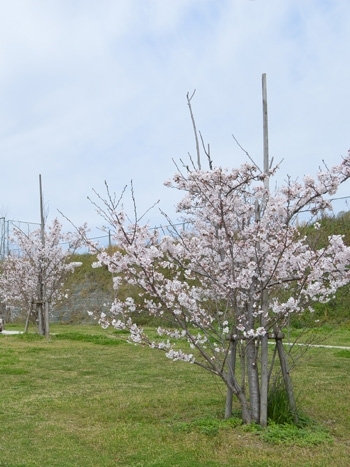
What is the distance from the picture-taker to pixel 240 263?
573 centimetres

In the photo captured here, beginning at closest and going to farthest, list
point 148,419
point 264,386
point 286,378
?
point 264,386, point 286,378, point 148,419

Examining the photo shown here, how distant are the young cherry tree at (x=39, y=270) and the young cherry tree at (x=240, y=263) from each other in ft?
36.2

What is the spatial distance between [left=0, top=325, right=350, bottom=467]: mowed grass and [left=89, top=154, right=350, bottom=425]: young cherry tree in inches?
21.7

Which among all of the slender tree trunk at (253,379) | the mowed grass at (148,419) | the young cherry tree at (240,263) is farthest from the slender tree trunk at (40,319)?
the slender tree trunk at (253,379)

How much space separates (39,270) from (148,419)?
11.7 meters

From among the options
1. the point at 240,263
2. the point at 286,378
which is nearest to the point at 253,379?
the point at 286,378

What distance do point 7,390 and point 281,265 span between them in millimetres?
4525

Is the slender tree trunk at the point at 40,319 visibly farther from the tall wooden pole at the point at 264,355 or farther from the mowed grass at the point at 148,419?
the tall wooden pole at the point at 264,355

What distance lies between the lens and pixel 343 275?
5.72 meters

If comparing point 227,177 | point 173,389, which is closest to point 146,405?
point 173,389

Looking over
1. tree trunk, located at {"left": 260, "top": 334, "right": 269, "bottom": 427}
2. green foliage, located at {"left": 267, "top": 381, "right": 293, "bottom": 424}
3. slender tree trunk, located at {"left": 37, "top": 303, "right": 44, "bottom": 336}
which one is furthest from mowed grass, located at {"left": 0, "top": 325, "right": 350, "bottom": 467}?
slender tree trunk, located at {"left": 37, "top": 303, "right": 44, "bottom": 336}

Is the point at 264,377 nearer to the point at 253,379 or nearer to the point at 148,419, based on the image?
the point at 253,379

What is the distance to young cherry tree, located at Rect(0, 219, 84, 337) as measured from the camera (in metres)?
17.2

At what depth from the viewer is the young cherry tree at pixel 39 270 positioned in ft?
56.3
